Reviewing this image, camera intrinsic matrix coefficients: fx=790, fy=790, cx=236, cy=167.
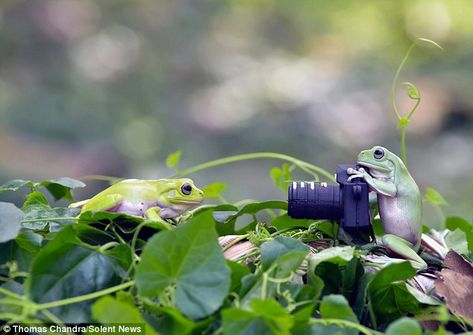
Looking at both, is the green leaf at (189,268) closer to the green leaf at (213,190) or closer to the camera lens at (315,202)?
the camera lens at (315,202)

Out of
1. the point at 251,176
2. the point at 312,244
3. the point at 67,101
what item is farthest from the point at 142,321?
the point at 67,101

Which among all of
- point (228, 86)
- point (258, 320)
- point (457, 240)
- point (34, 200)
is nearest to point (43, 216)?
point (34, 200)

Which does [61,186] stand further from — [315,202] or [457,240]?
[457,240]

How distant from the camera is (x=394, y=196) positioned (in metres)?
0.72

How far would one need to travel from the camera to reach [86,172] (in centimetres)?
291

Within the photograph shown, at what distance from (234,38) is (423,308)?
3.13 m

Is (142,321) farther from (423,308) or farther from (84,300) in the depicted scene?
(423,308)

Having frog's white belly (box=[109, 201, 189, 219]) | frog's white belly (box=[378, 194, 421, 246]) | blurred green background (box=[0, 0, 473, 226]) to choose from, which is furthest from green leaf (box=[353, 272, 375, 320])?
blurred green background (box=[0, 0, 473, 226])

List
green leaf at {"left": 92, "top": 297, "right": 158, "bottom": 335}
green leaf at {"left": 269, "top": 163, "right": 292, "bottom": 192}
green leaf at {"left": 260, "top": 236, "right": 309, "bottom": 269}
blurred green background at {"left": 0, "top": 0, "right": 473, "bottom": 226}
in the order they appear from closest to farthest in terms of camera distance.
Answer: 1. green leaf at {"left": 92, "top": 297, "right": 158, "bottom": 335}
2. green leaf at {"left": 260, "top": 236, "right": 309, "bottom": 269}
3. green leaf at {"left": 269, "top": 163, "right": 292, "bottom": 192}
4. blurred green background at {"left": 0, "top": 0, "right": 473, "bottom": 226}

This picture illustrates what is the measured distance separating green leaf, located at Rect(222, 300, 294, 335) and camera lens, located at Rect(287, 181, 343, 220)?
0.65 feet

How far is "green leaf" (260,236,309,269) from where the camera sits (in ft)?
1.94

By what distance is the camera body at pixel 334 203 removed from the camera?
687 millimetres

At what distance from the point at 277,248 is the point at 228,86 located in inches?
109

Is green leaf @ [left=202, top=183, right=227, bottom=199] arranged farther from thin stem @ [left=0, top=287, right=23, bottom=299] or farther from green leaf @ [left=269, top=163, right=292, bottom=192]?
thin stem @ [left=0, top=287, right=23, bottom=299]
